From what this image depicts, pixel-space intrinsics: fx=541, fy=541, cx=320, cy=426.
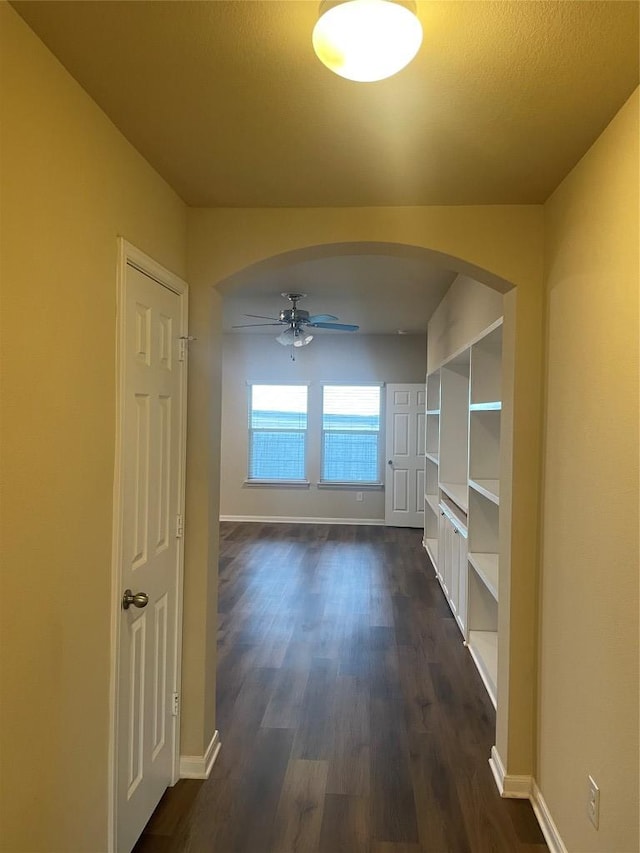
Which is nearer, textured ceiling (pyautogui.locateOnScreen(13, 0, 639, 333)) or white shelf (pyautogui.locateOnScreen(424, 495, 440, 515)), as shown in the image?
textured ceiling (pyautogui.locateOnScreen(13, 0, 639, 333))

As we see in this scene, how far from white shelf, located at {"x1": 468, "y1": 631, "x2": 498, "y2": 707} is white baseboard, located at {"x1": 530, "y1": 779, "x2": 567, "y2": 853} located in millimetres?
849

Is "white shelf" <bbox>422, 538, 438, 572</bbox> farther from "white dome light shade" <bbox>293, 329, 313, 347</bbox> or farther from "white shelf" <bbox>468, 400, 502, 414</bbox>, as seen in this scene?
"white dome light shade" <bbox>293, 329, 313, 347</bbox>

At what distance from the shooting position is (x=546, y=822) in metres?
2.09

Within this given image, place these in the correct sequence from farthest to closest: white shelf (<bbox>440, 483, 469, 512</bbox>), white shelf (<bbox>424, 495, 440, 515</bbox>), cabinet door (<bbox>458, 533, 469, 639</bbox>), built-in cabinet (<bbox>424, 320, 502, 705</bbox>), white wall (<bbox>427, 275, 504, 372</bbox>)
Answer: white shelf (<bbox>424, 495, 440, 515</bbox>) < white shelf (<bbox>440, 483, 469, 512</bbox>) < cabinet door (<bbox>458, 533, 469, 639</bbox>) < built-in cabinet (<bbox>424, 320, 502, 705</bbox>) < white wall (<bbox>427, 275, 504, 372</bbox>)

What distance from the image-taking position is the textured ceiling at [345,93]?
4.06 ft

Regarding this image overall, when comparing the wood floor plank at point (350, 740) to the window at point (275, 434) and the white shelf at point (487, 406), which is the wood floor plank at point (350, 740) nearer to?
the white shelf at point (487, 406)

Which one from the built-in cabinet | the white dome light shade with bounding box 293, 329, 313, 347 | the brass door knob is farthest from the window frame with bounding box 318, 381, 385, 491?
the brass door knob

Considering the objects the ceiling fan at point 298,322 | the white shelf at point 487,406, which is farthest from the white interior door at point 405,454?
the white shelf at point 487,406

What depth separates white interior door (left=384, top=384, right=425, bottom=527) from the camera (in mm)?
7680

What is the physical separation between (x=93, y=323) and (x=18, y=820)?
1.27 metres

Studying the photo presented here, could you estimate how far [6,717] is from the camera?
1.23 meters

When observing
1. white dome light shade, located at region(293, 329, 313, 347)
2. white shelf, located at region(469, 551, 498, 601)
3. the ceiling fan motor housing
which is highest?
the ceiling fan motor housing

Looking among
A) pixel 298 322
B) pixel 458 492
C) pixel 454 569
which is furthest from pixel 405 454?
pixel 454 569

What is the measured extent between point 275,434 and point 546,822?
6.30 metres
